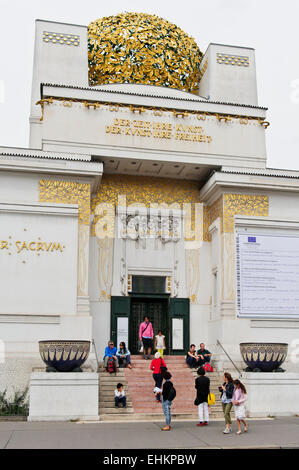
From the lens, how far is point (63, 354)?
46.9ft

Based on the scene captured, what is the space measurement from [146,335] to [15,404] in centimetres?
486

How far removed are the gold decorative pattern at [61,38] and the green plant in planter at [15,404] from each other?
40.0 ft

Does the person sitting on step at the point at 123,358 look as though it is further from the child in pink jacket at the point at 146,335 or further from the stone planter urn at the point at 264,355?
the stone planter urn at the point at 264,355

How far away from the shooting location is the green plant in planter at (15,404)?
580 inches

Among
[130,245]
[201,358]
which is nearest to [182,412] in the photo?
[201,358]

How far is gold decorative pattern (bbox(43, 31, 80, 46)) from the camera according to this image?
68.4ft

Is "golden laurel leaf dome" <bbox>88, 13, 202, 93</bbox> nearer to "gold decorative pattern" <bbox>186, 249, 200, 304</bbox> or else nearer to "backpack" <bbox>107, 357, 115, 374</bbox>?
"gold decorative pattern" <bbox>186, 249, 200, 304</bbox>

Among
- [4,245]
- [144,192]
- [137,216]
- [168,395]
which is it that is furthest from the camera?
[144,192]

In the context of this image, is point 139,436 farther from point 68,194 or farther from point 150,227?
point 150,227

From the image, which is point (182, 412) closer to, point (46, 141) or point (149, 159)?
point (149, 159)

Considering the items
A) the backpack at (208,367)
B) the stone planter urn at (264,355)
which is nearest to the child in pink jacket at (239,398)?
the stone planter urn at (264,355)

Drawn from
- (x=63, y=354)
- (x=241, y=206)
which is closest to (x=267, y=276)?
(x=241, y=206)

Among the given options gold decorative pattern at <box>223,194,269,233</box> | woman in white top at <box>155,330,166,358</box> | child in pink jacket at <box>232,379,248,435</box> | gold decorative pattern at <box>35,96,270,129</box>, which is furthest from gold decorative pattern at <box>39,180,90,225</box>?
child in pink jacket at <box>232,379,248,435</box>
